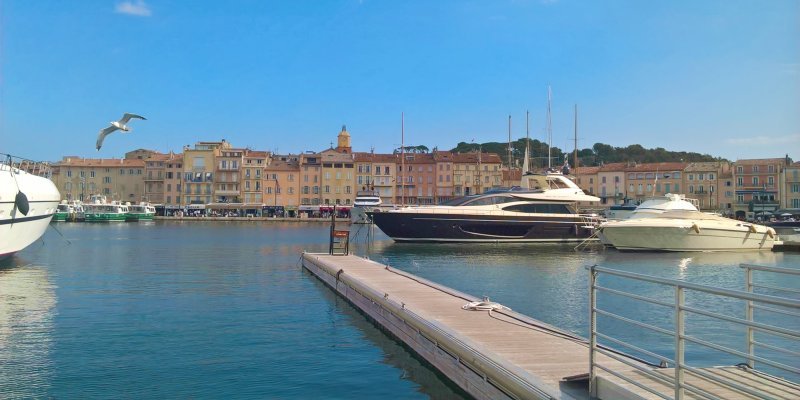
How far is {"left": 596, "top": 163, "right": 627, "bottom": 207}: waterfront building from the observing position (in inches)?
4235

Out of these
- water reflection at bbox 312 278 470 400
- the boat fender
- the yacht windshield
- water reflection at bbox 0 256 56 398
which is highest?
the boat fender

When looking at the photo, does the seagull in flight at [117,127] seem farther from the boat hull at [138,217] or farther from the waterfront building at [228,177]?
the waterfront building at [228,177]

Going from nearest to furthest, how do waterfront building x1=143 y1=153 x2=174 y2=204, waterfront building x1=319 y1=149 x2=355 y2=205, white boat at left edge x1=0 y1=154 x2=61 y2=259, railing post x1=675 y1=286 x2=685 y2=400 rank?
railing post x1=675 y1=286 x2=685 y2=400 → white boat at left edge x1=0 y1=154 x2=61 y2=259 → waterfront building x1=319 y1=149 x2=355 y2=205 → waterfront building x1=143 y1=153 x2=174 y2=204

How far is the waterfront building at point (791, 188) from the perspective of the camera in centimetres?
9569

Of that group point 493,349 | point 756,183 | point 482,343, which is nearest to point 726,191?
point 756,183

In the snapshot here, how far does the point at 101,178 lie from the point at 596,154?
408 feet

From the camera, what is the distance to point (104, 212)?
101125 millimetres

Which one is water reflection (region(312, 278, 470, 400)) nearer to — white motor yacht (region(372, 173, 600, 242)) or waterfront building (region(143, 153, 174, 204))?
white motor yacht (region(372, 173, 600, 242))

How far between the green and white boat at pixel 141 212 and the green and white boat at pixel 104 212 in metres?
0.90

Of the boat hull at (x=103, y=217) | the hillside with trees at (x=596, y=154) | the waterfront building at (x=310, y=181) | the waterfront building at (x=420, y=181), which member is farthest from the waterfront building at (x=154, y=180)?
the hillside with trees at (x=596, y=154)

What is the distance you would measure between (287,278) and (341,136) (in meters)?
107

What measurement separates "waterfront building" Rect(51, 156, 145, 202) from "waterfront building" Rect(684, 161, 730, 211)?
94.3 metres

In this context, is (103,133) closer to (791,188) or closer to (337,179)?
(337,179)

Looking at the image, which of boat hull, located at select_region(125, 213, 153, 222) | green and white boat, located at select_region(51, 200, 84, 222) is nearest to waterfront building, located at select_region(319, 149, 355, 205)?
boat hull, located at select_region(125, 213, 153, 222)
